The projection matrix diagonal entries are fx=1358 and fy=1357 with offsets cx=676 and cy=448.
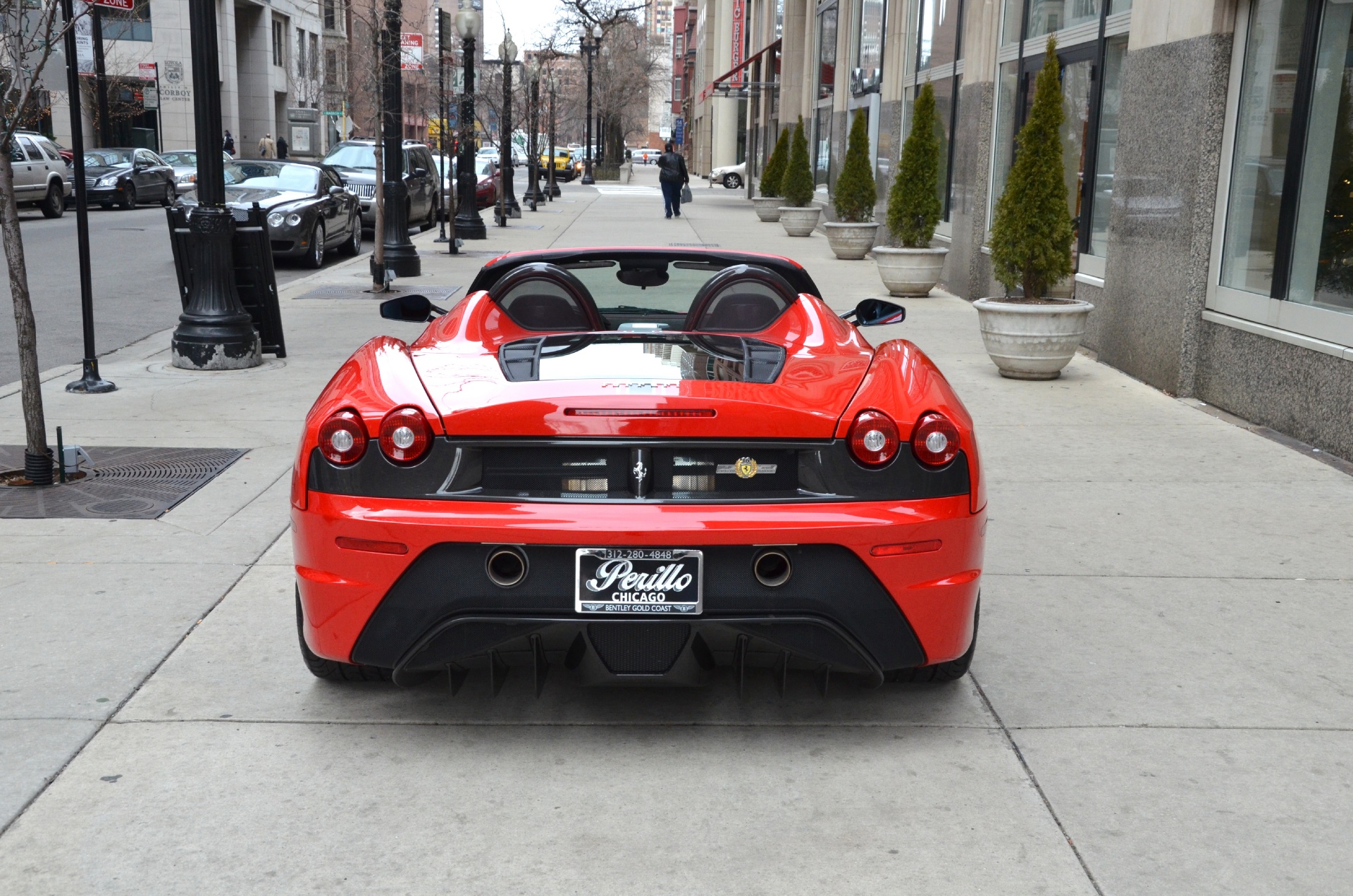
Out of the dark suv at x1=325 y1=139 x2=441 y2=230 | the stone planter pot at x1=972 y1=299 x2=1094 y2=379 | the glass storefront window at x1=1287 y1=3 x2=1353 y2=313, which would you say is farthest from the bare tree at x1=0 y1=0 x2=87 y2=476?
the dark suv at x1=325 y1=139 x2=441 y2=230

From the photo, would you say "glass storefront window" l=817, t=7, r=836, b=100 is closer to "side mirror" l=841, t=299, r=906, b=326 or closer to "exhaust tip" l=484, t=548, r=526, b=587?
"side mirror" l=841, t=299, r=906, b=326

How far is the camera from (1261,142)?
8570 millimetres

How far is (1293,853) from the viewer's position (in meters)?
3.11

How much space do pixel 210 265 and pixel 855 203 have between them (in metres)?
12.2

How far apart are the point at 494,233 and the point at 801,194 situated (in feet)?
19.6

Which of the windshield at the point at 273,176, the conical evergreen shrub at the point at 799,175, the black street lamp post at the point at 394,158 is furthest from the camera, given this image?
the conical evergreen shrub at the point at 799,175

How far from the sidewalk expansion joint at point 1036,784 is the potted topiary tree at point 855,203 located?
16.0 m

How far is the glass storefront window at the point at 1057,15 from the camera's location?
1217 centimetres

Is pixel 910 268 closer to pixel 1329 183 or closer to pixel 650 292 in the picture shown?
pixel 650 292

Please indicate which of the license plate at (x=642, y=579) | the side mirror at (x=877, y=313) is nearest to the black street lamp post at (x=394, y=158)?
the side mirror at (x=877, y=313)

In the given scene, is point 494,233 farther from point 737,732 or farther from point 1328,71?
point 737,732

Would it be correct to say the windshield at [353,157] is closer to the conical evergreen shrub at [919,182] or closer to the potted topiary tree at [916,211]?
the potted topiary tree at [916,211]

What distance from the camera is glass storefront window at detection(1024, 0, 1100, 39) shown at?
12172 mm

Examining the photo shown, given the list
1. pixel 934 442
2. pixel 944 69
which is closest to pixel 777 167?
pixel 944 69
